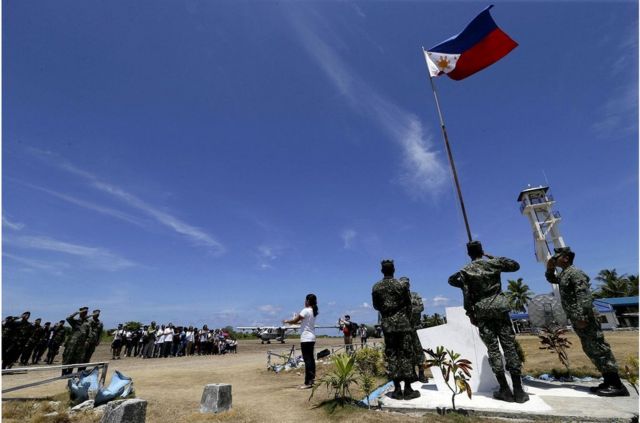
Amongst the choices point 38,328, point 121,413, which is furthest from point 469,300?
point 38,328

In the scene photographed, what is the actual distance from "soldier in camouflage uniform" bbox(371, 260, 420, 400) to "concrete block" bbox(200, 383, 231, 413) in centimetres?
278

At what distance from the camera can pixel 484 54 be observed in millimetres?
8594

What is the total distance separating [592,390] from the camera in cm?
539

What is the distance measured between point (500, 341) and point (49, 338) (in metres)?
19.8

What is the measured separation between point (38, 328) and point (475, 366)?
17720mm

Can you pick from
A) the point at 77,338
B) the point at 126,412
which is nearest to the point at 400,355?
the point at 126,412

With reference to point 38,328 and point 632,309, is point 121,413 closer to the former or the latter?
point 38,328

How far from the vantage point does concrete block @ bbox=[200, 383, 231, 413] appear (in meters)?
5.38

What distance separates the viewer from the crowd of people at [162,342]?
18234 mm

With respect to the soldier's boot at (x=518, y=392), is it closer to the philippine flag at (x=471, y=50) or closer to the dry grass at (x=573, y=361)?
the dry grass at (x=573, y=361)

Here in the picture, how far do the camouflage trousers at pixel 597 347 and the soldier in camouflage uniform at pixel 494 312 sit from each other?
4.10 ft

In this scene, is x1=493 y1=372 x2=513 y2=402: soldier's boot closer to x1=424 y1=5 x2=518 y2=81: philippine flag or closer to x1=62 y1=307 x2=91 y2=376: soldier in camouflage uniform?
x1=424 y1=5 x2=518 y2=81: philippine flag

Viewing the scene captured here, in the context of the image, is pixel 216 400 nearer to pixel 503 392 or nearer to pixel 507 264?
pixel 503 392

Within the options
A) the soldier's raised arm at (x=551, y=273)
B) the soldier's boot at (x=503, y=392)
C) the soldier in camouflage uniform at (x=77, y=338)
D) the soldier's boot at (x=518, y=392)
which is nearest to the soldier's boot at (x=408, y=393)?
the soldier's boot at (x=503, y=392)
